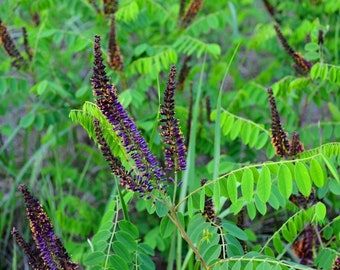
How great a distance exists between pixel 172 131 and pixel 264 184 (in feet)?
0.98

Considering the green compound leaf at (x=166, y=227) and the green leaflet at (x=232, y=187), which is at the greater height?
the green leaflet at (x=232, y=187)

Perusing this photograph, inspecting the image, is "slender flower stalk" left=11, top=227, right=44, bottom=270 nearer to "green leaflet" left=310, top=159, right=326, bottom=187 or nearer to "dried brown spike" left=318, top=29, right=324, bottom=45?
"green leaflet" left=310, top=159, right=326, bottom=187

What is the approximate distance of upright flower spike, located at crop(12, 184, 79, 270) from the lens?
5.97ft

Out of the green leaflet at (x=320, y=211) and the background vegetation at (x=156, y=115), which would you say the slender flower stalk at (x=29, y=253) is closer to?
the background vegetation at (x=156, y=115)

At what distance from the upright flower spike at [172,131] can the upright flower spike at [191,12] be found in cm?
168

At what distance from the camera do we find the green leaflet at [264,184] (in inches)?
71.4

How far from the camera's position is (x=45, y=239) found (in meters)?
1.84

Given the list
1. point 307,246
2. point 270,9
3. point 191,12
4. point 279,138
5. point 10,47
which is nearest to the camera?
point 279,138

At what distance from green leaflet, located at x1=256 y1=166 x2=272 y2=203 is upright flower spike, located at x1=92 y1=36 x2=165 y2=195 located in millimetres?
270

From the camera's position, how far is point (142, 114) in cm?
368

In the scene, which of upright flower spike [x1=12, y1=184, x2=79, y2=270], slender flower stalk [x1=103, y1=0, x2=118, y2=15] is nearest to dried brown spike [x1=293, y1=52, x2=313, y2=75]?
slender flower stalk [x1=103, y1=0, x2=118, y2=15]

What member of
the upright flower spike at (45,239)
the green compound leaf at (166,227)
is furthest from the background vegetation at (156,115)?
the upright flower spike at (45,239)

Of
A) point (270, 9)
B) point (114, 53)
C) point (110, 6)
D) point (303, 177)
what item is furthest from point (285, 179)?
point (270, 9)

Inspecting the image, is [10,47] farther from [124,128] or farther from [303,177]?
[303,177]
